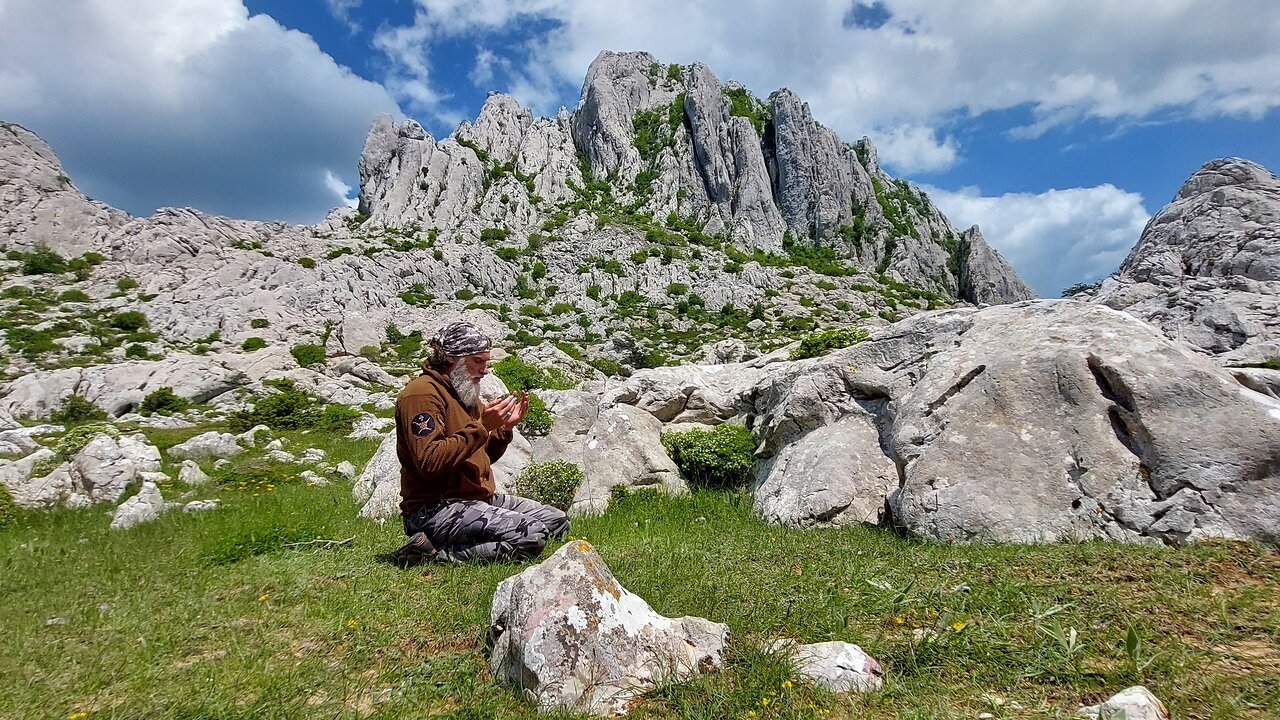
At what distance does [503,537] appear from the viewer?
6367 mm

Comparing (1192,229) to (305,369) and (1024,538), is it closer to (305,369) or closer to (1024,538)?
(1024,538)

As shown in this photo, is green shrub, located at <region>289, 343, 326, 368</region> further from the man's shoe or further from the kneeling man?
the kneeling man

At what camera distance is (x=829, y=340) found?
45.9 ft

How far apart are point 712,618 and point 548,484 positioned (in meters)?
5.99

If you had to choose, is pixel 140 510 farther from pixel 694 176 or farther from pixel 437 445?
pixel 694 176

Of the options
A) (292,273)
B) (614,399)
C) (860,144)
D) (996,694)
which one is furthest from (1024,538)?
(860,144)

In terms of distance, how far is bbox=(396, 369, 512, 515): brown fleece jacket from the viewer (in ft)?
19.6

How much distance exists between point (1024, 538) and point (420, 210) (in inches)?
3926

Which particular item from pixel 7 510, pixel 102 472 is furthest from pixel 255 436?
pixel 7 510

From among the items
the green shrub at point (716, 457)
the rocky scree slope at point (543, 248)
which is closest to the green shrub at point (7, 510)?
the green shrub at point (716, 457)

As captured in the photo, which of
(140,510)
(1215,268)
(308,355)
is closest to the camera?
(140,510)

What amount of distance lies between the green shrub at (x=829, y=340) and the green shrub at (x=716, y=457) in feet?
12.1

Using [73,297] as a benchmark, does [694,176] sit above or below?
above

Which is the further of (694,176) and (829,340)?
(694,176)
